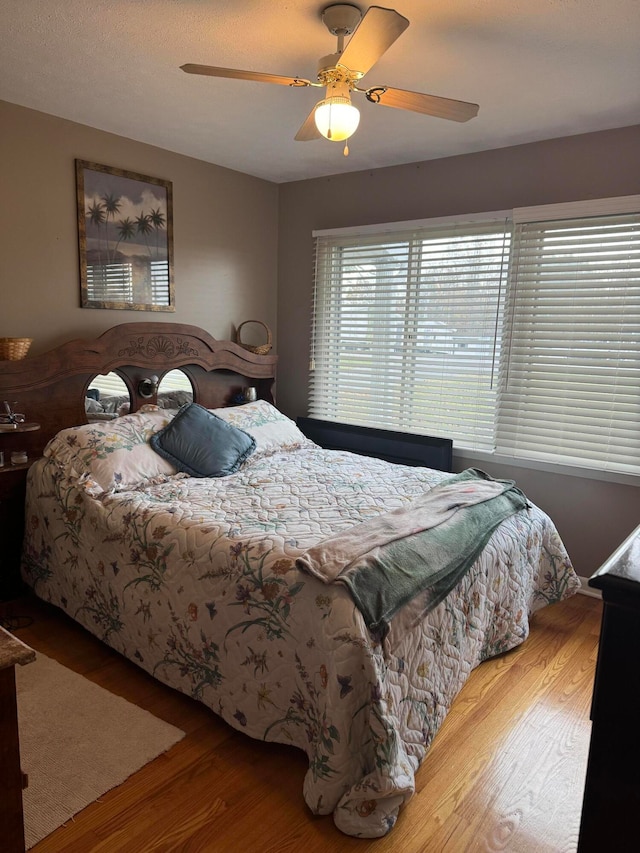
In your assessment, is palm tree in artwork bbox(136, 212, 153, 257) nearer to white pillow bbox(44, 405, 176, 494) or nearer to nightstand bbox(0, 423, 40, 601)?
white pillow bbox(44, 405, 176, 494)

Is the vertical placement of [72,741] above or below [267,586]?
below

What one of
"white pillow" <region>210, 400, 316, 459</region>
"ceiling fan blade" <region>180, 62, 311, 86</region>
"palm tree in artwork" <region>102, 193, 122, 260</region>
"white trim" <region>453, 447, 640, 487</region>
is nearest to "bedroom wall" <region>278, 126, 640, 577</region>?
"white trim" <region>453, 447, 640, 487</region>

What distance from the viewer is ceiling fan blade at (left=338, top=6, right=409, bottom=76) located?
1610 mm

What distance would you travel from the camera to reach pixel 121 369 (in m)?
3.40

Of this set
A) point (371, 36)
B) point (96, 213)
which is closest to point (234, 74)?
point (371, 36)

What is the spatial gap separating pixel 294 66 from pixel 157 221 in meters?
1.50

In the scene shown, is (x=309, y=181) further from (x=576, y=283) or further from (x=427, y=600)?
(x=427, y=600)

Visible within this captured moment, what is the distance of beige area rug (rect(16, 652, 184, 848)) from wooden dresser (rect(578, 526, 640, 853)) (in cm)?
153

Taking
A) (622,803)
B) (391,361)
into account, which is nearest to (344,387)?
(391,361)

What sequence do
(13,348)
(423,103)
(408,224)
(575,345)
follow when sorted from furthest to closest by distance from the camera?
(408,224)
(575,345)
(13,348)
(423,103)

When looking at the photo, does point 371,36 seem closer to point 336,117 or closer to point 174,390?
point 336,117

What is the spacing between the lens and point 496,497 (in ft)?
8.83

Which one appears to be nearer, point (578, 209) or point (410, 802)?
point (410, 802)

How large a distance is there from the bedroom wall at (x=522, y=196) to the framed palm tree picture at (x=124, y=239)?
1118 millimetres
